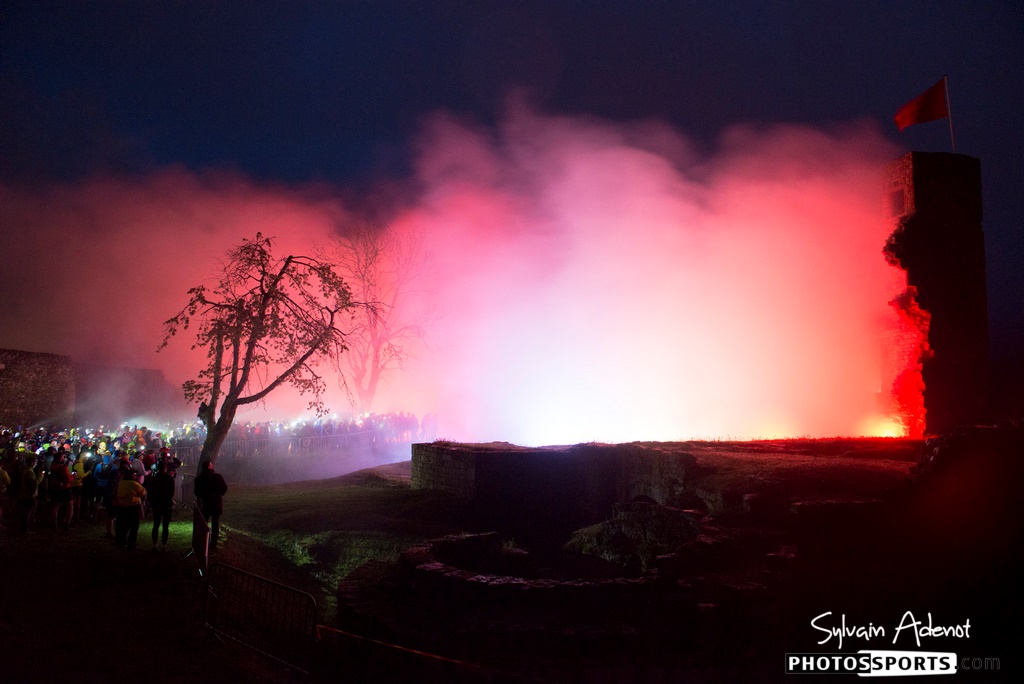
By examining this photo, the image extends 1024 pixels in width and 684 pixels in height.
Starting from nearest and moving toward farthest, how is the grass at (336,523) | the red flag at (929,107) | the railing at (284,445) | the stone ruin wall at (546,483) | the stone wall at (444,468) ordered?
the grass at (336,523)
the stone ruin wall at (546,483)
the stone wall at (444,468)
the red flag at (929,107)
the railing at (284,445)

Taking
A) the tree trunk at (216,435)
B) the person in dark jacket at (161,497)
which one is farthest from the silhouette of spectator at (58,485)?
the tree trunk at (216,435)

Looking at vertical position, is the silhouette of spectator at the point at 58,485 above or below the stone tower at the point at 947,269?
below

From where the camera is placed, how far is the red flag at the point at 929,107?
17.5m

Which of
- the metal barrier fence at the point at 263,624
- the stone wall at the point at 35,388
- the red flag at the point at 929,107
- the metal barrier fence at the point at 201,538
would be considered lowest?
the metal barrier fence at the point at 263,624

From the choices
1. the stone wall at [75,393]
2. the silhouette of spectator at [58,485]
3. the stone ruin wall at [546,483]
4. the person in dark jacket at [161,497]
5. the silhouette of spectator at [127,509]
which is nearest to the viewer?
the silhouette of spectator at [127,509]

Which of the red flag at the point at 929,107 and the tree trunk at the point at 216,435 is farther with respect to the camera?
the red flag at the point at 929,107

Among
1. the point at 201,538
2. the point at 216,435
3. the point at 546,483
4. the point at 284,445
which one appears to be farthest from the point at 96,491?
the point at 284,445

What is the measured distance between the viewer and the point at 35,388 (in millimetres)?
27766

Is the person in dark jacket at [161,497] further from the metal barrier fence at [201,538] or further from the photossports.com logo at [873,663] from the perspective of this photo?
the photossports.com logo at [873,663]

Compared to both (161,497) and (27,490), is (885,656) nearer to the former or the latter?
(161,497)

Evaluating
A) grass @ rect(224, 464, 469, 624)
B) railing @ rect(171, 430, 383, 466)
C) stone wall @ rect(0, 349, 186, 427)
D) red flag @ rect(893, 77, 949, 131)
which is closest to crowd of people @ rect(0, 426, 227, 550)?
grass @ rect(224, 464, 469, 624)

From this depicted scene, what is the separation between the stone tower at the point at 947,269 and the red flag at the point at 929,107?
0.98 metres

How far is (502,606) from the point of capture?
7.10 metres

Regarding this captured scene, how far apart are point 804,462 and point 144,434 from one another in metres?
17.4
